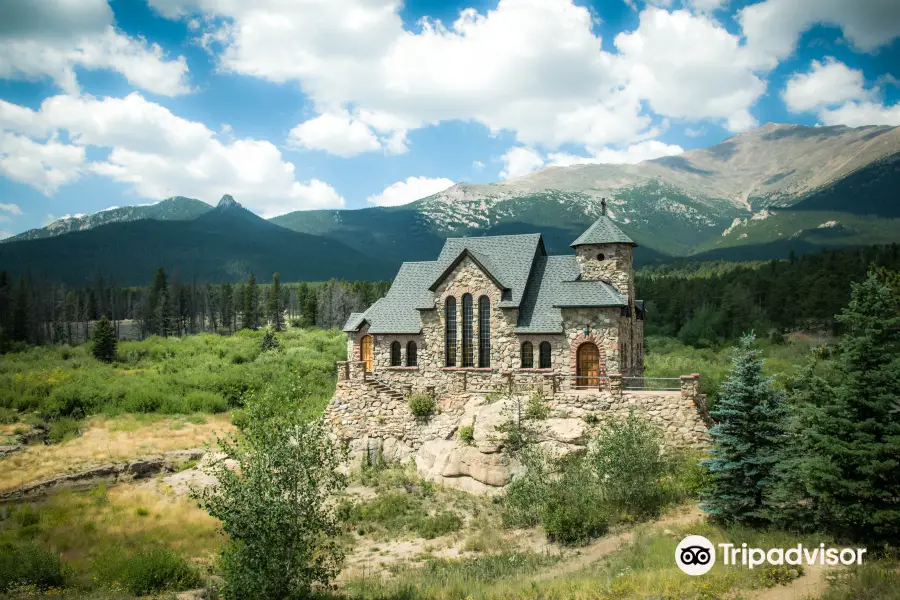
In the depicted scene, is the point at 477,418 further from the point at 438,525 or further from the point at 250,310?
the point at 250,310

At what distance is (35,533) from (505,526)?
23.1 metres

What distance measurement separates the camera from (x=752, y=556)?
1752 centimetres

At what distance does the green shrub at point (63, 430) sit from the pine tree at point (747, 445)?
4861 centimetres

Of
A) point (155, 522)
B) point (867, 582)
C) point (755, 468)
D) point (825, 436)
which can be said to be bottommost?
point (155, 522)

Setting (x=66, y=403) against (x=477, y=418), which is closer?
(x=477, y=418)

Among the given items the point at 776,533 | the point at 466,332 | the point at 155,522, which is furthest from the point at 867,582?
the point at 155,522

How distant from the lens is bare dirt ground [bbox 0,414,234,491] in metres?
40.6

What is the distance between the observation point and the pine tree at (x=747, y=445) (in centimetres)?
1992

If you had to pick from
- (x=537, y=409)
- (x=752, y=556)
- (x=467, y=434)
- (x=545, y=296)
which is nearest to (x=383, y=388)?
(x=467, y=434)

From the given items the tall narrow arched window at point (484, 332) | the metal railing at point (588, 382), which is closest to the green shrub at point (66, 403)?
the tall narrow arched window at point (484, 332)

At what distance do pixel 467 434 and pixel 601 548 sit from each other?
434 inches

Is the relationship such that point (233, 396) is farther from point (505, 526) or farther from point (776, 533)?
point (776, 533)

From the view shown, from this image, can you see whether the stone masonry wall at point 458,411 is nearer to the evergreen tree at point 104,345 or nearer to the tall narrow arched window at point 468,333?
the tall narrow arched window at point 468,333

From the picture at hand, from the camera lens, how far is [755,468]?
20.0 meters
